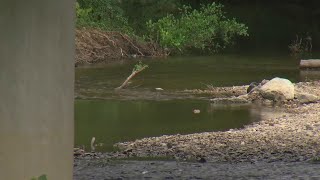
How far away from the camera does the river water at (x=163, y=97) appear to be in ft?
42.7

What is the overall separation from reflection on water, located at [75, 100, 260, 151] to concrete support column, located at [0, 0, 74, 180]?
19.1 feet

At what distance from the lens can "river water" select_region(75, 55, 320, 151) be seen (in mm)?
13021

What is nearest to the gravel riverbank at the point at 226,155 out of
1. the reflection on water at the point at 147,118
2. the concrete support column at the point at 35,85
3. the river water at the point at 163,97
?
the reflection on water at the point at 147,118

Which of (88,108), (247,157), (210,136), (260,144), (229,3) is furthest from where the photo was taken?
(229,3)

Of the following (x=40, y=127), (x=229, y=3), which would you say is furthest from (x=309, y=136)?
(x=229, y=3)

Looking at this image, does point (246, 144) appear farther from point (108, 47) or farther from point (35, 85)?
point (108, 47)

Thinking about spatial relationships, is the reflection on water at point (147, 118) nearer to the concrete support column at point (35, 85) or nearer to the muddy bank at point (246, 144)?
the muddy bank at point (246, 144)

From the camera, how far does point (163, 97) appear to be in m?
17.5

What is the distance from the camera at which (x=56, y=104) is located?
5.27m

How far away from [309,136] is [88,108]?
5.98 meters

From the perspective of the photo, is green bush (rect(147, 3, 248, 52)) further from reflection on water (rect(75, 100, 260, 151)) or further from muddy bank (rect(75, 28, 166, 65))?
reflection on water (rect(75, 100, 260, 151))

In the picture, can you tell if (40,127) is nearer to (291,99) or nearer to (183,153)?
(183,153)

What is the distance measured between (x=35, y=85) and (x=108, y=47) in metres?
21.9

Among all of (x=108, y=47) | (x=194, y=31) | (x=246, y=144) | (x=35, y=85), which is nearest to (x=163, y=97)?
(x=246, y=144)
